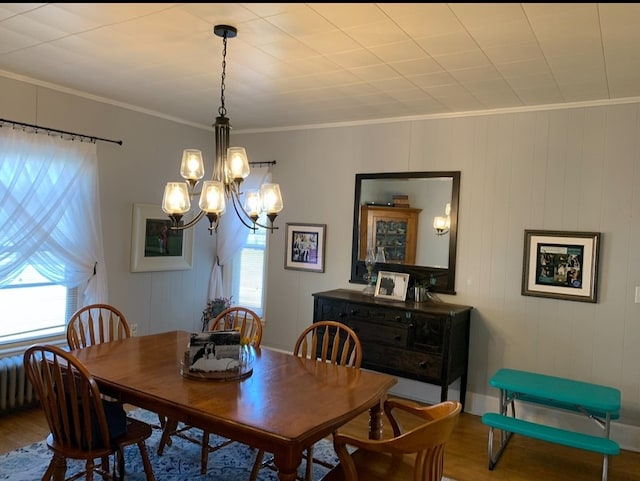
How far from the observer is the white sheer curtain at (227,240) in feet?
17.3

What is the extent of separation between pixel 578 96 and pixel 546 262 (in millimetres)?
1197

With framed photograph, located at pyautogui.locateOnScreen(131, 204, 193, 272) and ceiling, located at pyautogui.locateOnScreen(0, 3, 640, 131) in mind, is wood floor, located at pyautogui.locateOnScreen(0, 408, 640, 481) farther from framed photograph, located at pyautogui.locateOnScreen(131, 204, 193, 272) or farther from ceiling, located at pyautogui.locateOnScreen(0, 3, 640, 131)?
ceiling, located at pyautogui.locateOnScreen(0, 3, 640, 131)

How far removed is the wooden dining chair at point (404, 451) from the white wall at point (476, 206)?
1994 mm

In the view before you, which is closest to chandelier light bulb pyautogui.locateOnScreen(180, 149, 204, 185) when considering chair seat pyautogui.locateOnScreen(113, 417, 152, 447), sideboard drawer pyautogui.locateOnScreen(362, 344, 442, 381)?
chair seat pyautogui.locateOnScreen(113, 417, 152, 447)

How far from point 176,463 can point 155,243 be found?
2240mm

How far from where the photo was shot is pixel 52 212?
12.4 feet

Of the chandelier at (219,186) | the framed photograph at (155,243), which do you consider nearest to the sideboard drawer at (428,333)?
the chandelier at (219,186)

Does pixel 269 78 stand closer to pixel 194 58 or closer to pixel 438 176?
pixel 194 58

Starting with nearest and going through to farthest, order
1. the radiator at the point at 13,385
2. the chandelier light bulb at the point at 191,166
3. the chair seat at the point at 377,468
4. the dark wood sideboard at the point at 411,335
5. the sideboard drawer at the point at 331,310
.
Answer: the chair seat at the point at 377,468
the chandelier light bulb at the point at 191,166
the radiator at the point at 13,385
the dark wood sideboard at the point at 411,335
the sideboard drawer at the point at 331,310

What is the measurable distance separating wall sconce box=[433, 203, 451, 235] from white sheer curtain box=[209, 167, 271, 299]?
6.55ft

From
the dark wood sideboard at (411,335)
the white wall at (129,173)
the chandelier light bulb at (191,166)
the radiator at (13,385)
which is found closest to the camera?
the chandelier light bulb at (191,166)

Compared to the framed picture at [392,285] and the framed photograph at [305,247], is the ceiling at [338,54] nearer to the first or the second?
the framed photograph at [305,247]

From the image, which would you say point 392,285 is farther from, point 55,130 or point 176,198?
point 55,130

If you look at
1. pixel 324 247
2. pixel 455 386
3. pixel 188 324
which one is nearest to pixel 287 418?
pixel 455 386
